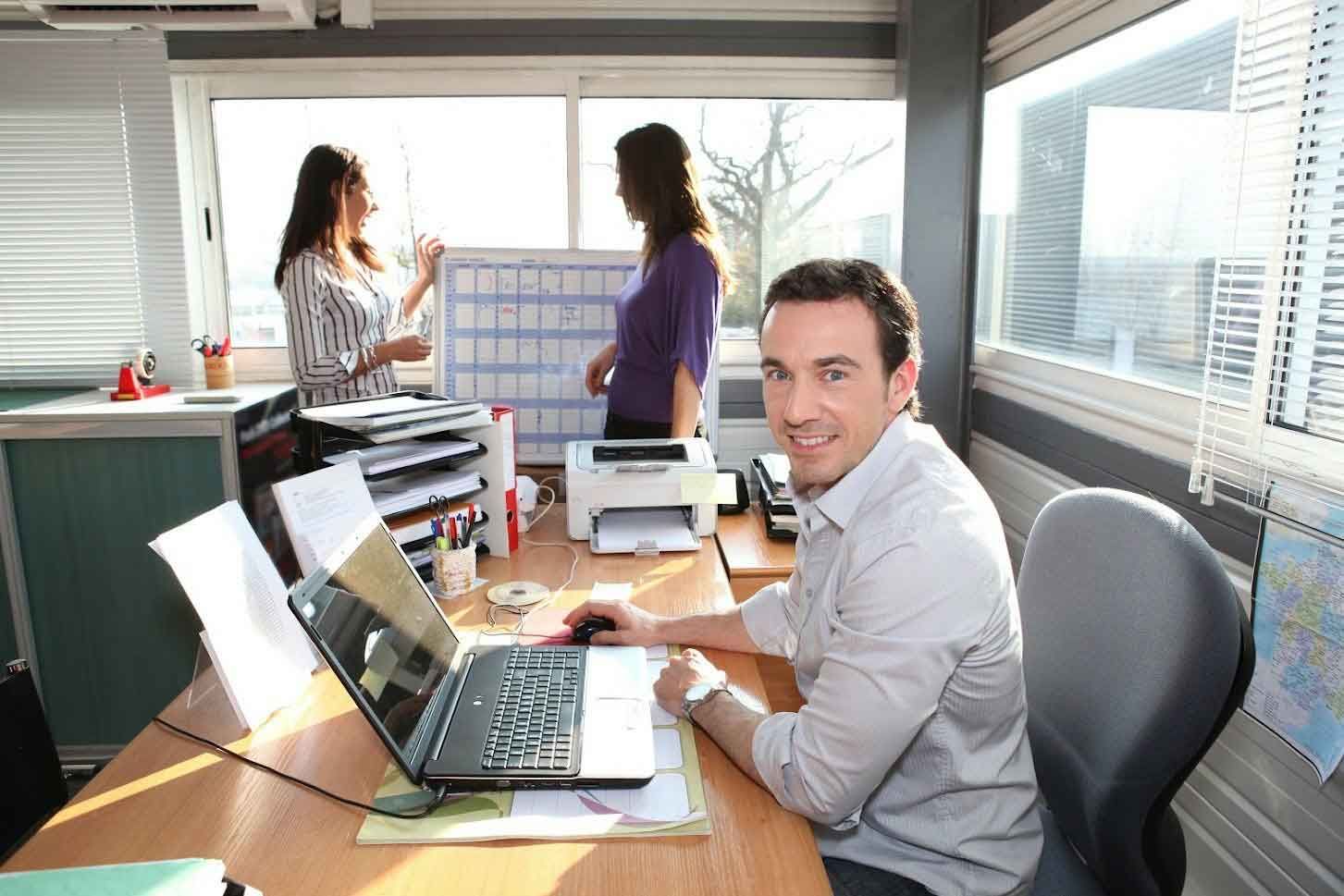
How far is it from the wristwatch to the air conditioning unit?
101 inches

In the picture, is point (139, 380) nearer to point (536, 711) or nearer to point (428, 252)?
point (428, 252)

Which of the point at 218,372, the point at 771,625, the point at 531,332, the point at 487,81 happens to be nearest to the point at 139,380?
the point at 218,372

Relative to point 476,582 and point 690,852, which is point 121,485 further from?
point 690,852

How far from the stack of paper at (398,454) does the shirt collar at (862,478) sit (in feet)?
2.77

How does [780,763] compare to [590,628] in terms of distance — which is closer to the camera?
[780,763]

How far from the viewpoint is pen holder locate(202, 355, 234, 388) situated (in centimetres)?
290

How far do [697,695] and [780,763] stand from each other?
17 cm

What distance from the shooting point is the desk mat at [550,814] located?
0.96m

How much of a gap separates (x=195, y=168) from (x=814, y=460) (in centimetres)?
277

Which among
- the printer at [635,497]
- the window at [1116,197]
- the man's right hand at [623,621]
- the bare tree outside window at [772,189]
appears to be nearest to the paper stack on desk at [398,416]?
the printer at [635,497]

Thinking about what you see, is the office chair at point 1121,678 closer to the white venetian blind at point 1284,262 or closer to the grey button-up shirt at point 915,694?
the grey button-up shirt at point 915,694

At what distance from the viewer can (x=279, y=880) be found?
2.94 ft

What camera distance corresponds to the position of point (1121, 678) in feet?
3.63

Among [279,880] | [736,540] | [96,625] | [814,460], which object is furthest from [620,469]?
[96,625]
